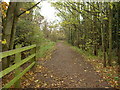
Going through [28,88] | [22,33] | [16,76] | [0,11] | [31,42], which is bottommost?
[28,88]

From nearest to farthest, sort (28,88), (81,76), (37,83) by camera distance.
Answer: (28,88) → (37,83) → (81,76)

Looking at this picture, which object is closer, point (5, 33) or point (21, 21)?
point (5, 33)

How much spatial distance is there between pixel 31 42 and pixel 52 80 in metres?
5.77

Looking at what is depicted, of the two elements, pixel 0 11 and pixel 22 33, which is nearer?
pixel 0 11

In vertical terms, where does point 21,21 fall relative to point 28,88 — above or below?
above

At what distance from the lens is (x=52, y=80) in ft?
15.4

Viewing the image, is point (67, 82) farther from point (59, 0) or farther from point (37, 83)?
point (59, 0)

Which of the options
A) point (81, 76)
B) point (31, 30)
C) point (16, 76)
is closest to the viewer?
point (16, 76)

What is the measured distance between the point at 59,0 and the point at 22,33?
4299 mm

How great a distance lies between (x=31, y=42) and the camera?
9.73 metres

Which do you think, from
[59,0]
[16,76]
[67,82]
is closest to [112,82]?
[67,82]

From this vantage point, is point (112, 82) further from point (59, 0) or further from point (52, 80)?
point (59, 0)

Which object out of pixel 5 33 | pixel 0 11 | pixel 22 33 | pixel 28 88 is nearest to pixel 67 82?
pixel 28 88

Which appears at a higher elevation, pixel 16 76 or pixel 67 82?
pixel 16 76
